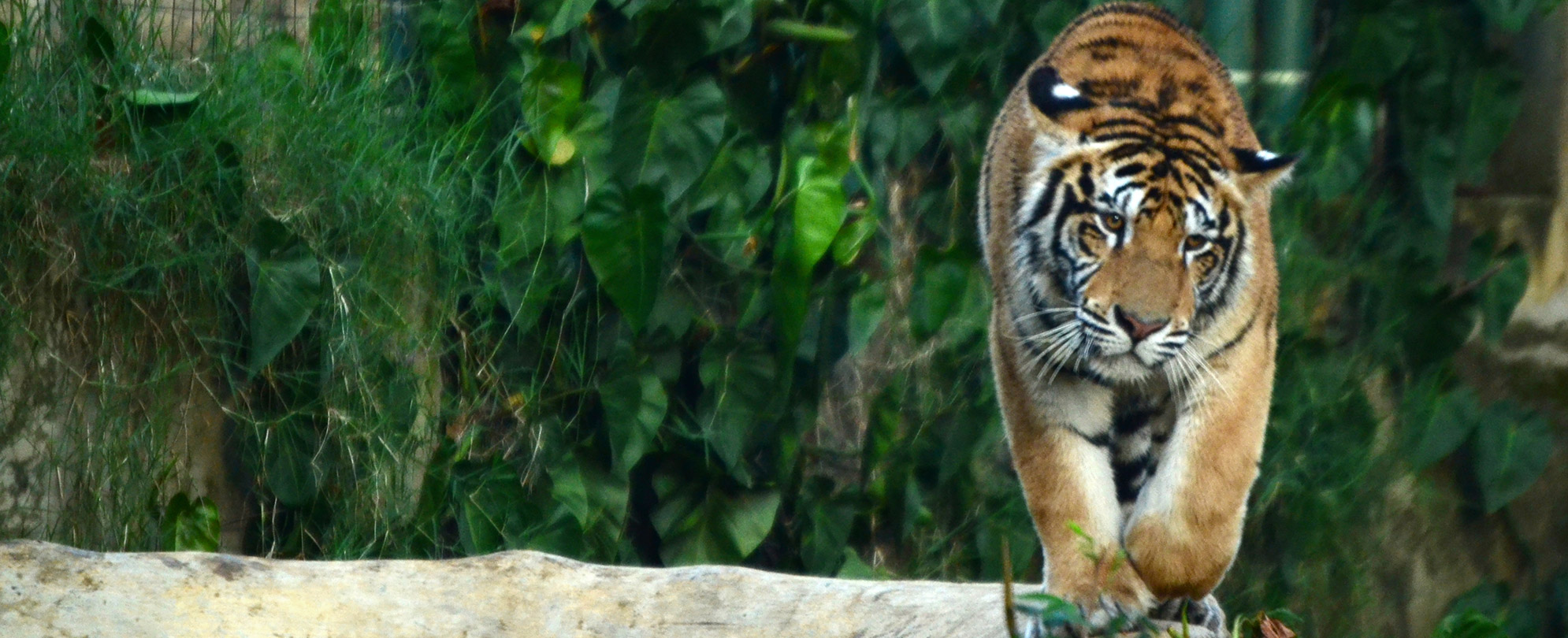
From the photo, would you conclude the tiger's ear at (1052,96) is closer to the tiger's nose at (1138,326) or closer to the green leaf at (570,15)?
the tiger's nose at (1138,326)

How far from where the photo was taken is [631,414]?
135 inches

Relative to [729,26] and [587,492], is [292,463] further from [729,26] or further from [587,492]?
[729,26]

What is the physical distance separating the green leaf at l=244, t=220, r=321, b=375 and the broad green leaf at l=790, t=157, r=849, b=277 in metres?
1.00

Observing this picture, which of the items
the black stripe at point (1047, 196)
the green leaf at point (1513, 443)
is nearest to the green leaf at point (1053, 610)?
the black stripe at point (1047, 196)

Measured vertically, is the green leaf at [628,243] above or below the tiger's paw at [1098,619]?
above

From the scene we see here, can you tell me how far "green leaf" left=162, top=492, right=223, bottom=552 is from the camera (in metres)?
3.08

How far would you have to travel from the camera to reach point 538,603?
104 inches

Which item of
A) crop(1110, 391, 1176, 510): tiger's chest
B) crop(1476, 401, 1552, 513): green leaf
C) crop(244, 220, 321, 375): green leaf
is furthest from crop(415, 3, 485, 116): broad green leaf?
crop(1476, 401, 1552, 513): green leaf

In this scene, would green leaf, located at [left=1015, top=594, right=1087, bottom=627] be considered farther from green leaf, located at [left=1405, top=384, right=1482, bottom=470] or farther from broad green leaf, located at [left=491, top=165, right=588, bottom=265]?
green leaf, located at [left=1405, top=384, right=1482, bottom=470]

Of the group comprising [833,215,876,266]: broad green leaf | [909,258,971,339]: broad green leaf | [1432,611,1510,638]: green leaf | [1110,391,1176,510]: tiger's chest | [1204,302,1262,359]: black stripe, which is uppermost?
[833,215,876,266]: broad green leaf

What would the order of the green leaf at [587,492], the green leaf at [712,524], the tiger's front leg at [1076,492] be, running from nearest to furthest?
the tiger's front leg at [1076,492], the green leaf at [587,492], the green leaf at [712,524]

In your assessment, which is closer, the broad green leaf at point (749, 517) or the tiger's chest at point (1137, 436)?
the tiger's chest at point (1137, 436)

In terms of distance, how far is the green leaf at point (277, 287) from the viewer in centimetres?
305

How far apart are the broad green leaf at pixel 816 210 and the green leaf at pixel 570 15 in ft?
1.91
